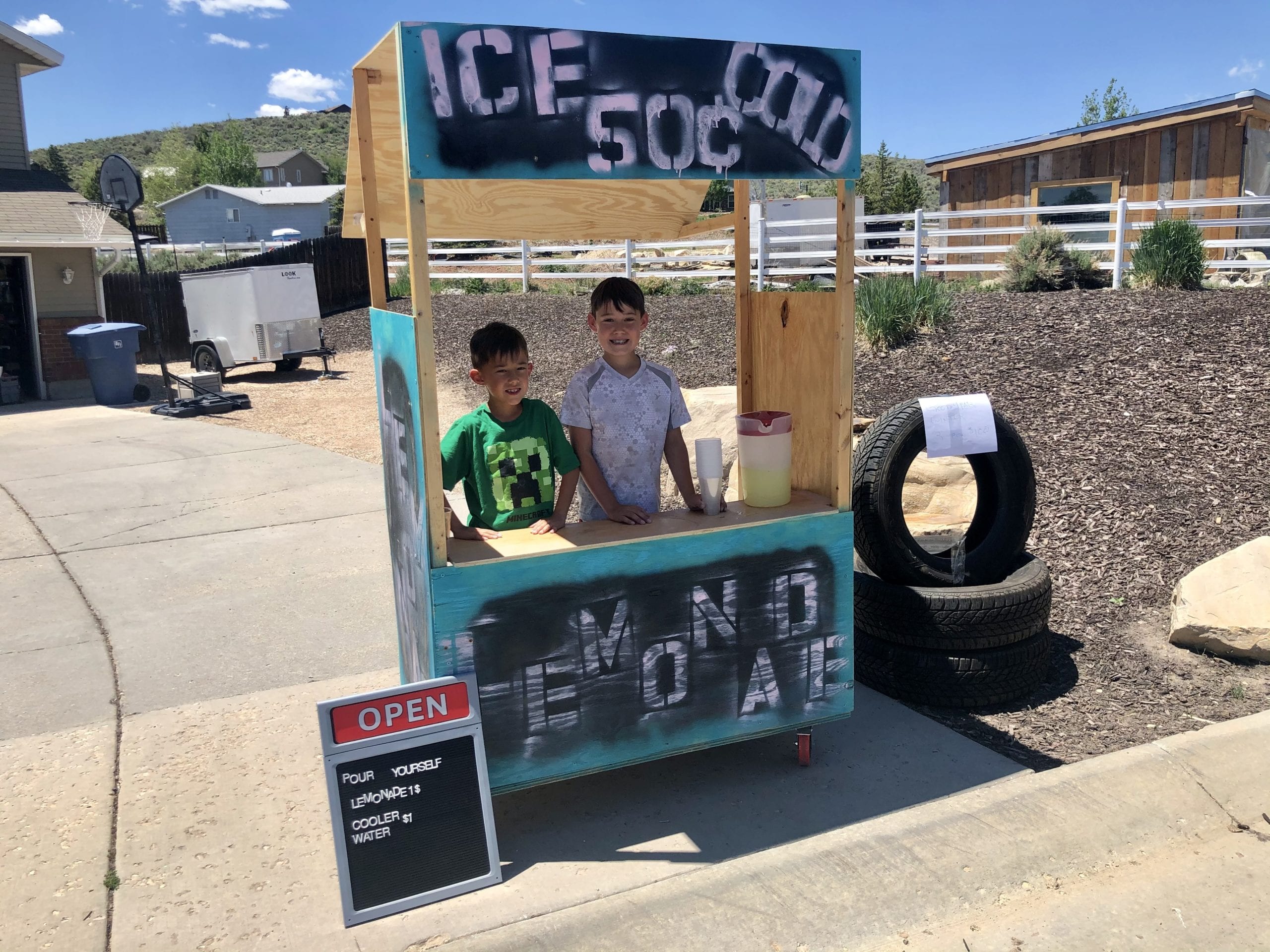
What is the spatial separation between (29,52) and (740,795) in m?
19.2

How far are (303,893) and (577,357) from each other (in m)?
11.7

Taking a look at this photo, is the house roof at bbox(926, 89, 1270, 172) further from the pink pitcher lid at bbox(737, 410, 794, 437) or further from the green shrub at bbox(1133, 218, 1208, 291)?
the pink pitcher lid at bbox(737, 410, 794, 437)

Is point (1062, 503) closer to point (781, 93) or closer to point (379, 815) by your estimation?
point (781, 93)

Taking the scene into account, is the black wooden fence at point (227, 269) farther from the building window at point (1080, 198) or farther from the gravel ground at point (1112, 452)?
the building window at point (1080, 198)

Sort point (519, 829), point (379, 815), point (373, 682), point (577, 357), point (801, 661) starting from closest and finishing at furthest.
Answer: point (379, 815), point (519, 829), point (801, 661), point (373, 682), point (577, 357)

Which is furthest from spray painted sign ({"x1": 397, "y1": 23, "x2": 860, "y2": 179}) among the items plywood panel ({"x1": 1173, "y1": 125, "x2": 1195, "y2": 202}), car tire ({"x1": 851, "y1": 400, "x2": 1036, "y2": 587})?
plywood panel ({"x1": 1173, "y1": 125, "x2": 1195, "y2": 202})

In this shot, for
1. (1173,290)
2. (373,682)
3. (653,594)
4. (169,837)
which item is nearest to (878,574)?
(653,594)

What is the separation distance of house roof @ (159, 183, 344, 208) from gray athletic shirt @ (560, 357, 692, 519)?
69.5m

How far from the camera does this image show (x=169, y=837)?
3.40 m

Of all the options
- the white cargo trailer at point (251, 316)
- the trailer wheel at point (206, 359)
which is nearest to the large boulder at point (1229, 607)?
the white cargo trailer at point (251, 316)

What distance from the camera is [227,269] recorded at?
18.1 m

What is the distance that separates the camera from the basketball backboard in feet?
44.5

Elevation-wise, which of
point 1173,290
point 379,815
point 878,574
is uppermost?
point 1173,290

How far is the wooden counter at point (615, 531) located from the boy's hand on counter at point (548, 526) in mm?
21
